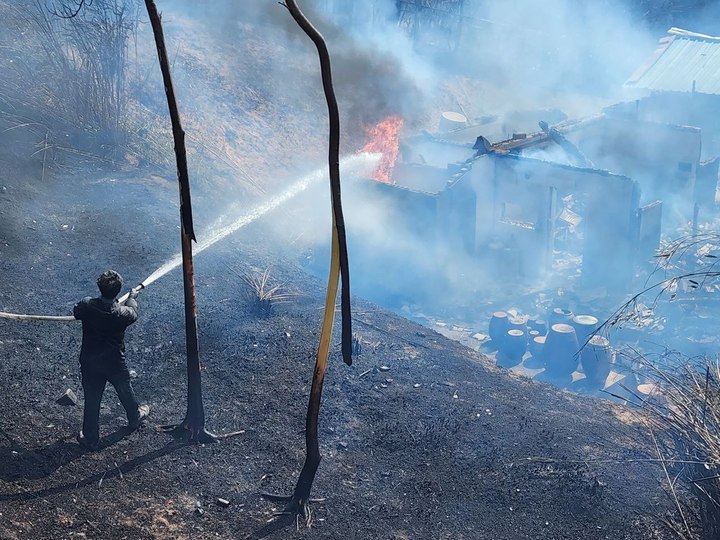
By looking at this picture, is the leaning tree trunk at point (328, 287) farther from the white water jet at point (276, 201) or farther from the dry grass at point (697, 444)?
the white water jet at point (276, 201)

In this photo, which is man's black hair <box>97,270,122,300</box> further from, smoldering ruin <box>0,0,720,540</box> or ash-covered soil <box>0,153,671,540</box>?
ash-covered soil <box>0,153,671,540</box>

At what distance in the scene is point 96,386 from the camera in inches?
263

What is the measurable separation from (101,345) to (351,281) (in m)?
10.1

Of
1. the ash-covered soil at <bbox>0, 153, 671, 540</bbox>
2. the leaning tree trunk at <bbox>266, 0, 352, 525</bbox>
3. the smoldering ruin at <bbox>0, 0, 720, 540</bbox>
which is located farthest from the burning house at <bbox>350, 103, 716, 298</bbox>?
the leaning tree trunk at <bbox>266, 0, 352, 525</bbox>

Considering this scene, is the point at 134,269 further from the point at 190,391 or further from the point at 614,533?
the point at 614,533

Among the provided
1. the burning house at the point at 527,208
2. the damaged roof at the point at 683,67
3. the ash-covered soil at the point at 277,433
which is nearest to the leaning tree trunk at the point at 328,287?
the ash-covered soil at the point at 277,433

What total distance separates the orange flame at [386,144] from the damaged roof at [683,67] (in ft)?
29.9

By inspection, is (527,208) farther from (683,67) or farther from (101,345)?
(101,345)

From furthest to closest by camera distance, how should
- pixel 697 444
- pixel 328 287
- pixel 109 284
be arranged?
pixel 109 284
pixel 328 287
pixel 697 444

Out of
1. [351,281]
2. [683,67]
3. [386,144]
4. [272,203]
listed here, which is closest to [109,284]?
[351,281]

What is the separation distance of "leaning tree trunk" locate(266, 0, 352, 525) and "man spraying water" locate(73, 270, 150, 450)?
6.47 feet

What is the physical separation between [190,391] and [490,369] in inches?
199

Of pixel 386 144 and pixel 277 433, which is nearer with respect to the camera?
pixel 277 433

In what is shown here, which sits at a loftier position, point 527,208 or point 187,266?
point 527,208
